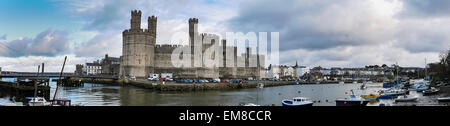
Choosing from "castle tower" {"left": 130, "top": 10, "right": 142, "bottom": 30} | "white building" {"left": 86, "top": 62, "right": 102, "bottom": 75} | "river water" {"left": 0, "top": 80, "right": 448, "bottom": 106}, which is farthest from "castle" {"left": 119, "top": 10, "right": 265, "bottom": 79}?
"white building" {"left": 86, "top": 62, "right": 102, "bottom": 75}

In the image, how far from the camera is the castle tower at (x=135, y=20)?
57356 millimetres

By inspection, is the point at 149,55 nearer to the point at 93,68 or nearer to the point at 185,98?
the point at 185,98

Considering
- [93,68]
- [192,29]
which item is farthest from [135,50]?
[93,68]

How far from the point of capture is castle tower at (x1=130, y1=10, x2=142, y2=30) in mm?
57356

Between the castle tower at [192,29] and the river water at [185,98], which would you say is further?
the castle tower at [192,29]

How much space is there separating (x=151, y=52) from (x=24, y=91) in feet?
107

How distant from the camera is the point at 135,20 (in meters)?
57.4

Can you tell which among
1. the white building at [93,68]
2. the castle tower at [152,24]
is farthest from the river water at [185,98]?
the white building at [93,68]

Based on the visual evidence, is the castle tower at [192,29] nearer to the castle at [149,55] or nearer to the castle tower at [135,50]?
the castle at [149,55]

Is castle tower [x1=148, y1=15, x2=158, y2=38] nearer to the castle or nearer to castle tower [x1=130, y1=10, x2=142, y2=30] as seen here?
the castle

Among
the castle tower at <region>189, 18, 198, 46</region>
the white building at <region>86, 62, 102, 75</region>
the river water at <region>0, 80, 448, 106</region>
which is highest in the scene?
the castle tower at <region>189, 18, 198, 46</region>
